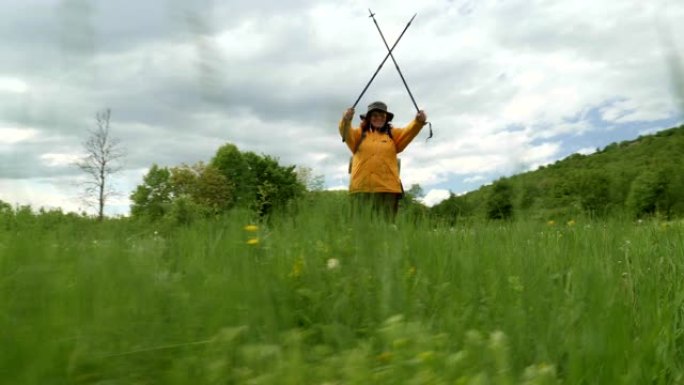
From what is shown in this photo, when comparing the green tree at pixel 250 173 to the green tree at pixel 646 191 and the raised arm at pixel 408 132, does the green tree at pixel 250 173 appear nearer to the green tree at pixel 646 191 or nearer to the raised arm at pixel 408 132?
the green tree at pixel 646 191

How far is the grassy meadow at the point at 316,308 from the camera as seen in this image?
1.52 meters

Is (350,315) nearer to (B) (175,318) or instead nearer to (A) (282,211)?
(B) (175,318)

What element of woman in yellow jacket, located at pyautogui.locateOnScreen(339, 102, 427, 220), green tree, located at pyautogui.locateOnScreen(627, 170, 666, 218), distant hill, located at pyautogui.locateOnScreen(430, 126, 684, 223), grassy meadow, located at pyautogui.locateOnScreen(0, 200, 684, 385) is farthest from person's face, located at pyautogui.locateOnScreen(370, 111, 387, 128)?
grassy meadow, located at pyautogui.locateOnScreen(0, 200, 684, 385)

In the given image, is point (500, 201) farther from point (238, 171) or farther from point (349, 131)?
point (349, 131)

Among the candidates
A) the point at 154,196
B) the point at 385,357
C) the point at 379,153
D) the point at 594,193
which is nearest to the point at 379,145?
the point at 379,153

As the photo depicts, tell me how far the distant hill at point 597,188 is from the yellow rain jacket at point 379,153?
2115 mm

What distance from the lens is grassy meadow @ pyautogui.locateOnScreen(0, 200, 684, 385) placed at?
152 centimetres

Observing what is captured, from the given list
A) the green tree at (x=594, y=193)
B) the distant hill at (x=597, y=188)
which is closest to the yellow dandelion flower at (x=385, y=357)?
the distant hill at (x=597, y=188)

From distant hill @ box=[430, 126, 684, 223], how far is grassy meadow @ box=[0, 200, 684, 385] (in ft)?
0.89

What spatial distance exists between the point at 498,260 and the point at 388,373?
150cm

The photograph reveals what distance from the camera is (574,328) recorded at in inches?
81.3

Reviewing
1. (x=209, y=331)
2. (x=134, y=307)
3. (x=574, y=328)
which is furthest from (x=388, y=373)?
(x=574, y=328)

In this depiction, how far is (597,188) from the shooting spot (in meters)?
4.27

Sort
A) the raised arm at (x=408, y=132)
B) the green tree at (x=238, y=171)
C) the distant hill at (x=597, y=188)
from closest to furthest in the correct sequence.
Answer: the green tree at (x=238, y=171) < the distant hill at (x=597, y=188) < the raised arm at (x=408, y=132)
